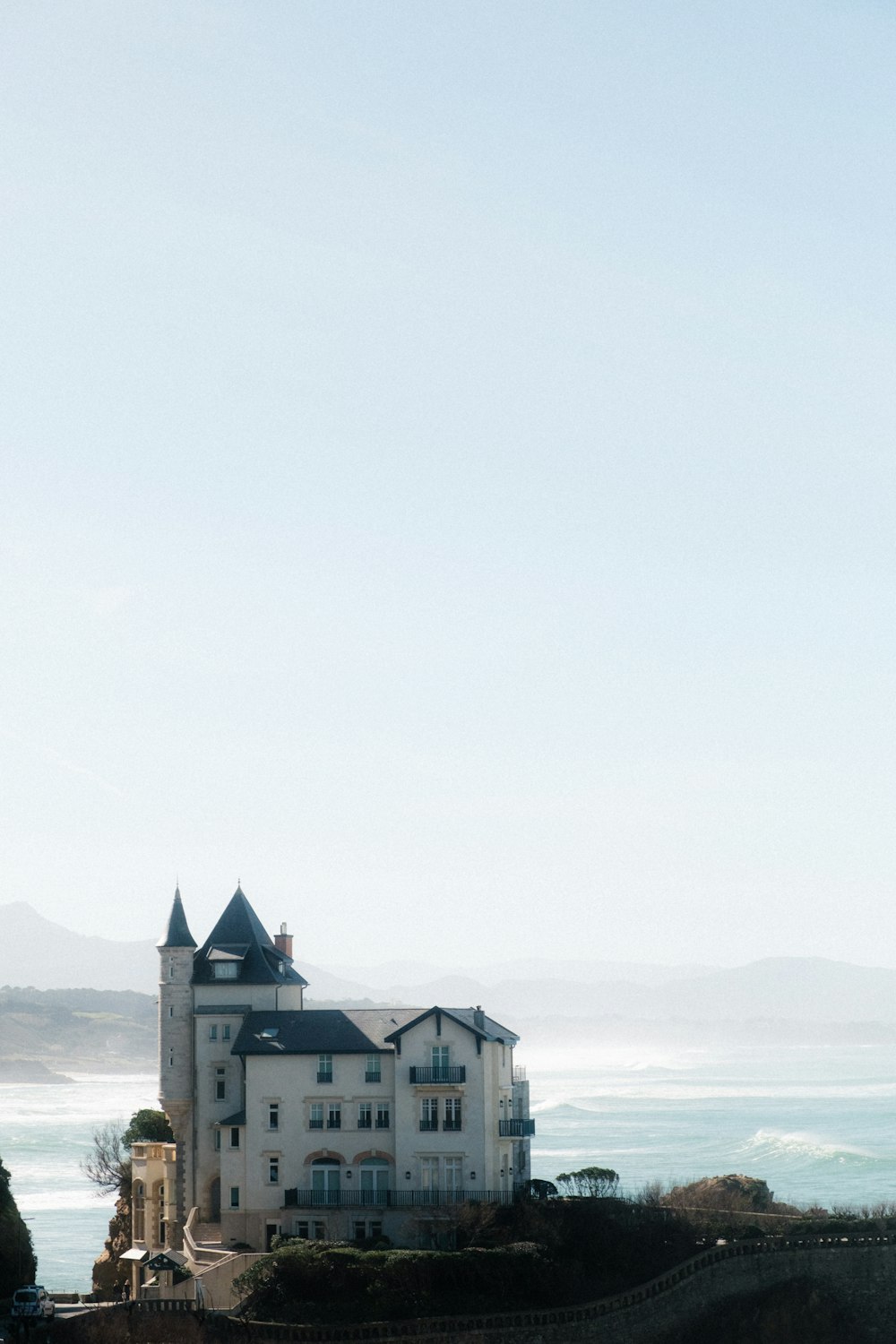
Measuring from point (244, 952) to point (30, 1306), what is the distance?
50.4ft

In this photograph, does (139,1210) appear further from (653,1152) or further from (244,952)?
(653,1152)

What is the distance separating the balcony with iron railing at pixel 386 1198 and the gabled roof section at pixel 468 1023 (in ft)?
16.9

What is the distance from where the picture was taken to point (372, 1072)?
59.9 m

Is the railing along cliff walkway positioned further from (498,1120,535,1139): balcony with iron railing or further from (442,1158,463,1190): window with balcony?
(498,1120,535,1139): balcony with iron railing

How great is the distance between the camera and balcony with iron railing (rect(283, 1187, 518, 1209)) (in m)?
58.3

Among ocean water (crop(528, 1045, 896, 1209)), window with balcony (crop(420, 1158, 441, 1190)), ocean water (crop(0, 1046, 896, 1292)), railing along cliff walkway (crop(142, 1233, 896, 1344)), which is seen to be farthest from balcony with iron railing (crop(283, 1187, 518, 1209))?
ocean water (crop(528, 1045, 896, 1209))

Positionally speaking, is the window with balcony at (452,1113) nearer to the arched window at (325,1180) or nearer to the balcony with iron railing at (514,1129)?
the balcony with iron railing at (514,1129)

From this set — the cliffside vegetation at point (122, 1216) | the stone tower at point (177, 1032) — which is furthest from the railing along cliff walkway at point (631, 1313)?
the cliffside vegetation at point (122, 1216)

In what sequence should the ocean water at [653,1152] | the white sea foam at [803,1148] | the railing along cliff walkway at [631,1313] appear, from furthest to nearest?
the white sea foam at [803,1148] < the ocean water at [653,1152] < the railing along cliff walkway at [631,1313]

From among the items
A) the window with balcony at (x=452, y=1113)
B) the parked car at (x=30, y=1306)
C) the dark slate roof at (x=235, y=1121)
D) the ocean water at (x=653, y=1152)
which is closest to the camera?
the parked car at (x=30, y=1306)

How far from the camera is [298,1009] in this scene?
212 ft

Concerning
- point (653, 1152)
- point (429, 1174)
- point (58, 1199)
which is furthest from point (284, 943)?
point (653, 1152)

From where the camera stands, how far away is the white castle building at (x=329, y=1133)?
192ft

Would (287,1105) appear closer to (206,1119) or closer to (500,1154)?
(206,1119)
